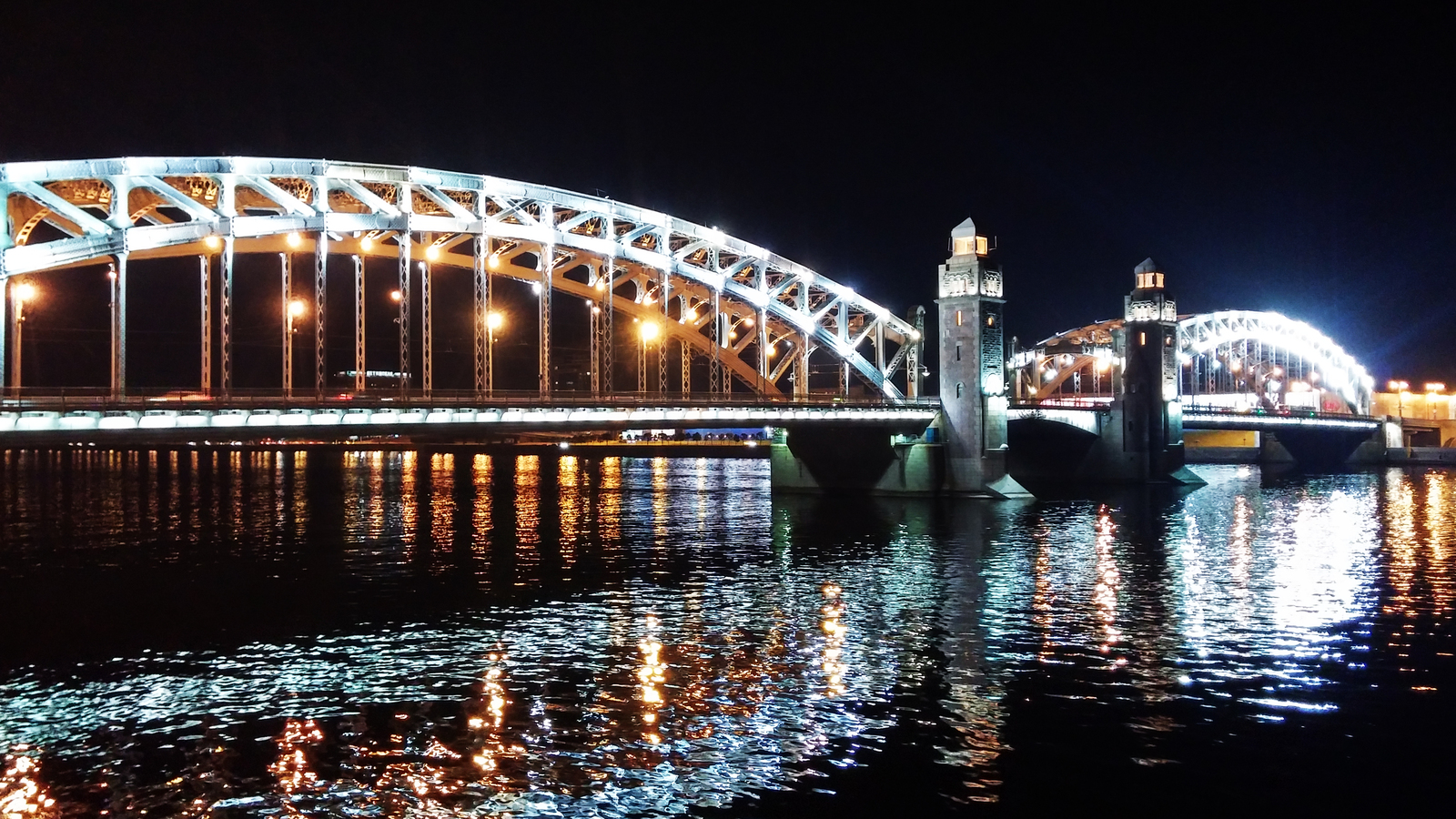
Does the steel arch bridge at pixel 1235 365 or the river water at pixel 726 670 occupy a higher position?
the steel arch bridge at pixel 1235 365

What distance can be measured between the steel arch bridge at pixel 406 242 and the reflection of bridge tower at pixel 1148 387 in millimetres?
17322

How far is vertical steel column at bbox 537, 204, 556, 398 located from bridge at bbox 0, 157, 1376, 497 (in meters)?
0.14

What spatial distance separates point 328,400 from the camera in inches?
1505

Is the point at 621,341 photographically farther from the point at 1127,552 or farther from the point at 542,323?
the point at 1127,552

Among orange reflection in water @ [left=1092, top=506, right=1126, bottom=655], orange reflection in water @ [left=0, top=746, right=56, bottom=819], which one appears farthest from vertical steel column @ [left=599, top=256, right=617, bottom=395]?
orange reflection in water @ [left=0, top=746, right=56, bottom=819]

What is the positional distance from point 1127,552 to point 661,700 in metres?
24.9

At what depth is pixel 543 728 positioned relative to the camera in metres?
19.1

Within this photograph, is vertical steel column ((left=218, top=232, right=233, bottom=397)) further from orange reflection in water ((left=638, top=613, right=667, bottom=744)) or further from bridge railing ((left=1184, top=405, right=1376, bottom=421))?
bridge railing ((left=1184, top=405, right=1376, bottom=421))

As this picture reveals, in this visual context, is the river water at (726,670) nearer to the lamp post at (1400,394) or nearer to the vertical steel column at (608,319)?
the vertical steel column at (608,319)

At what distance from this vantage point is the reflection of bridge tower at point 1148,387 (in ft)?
247

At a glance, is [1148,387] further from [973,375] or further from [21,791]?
[21,791]

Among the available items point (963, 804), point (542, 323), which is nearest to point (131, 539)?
point (542, 323)

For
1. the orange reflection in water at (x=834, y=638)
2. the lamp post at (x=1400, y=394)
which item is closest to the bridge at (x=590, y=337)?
the orange reflection in water at (x=834, y=638)

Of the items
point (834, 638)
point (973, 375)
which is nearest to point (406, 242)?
point (834, 638)
